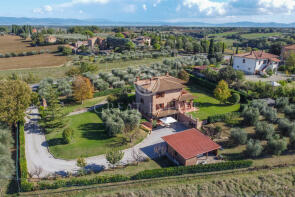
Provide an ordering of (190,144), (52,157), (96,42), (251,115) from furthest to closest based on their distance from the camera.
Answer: (96,42) → (251,115) → (52,157) → (190,144)

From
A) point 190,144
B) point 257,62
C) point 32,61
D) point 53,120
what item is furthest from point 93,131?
point 32,61

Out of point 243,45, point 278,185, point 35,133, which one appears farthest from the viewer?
point 243,45

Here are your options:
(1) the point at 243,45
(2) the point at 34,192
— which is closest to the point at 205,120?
(2) the point at 34,192

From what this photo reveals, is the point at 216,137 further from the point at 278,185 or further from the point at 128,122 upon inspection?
the point at 128,122

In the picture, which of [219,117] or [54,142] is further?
[219,117]

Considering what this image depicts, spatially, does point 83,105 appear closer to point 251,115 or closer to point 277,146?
point 251,115

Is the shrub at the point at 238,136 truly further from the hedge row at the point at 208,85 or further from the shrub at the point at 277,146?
the hedge row at the point at 208,85

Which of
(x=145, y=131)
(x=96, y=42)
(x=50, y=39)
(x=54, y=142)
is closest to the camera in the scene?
(x=54, y=142)
